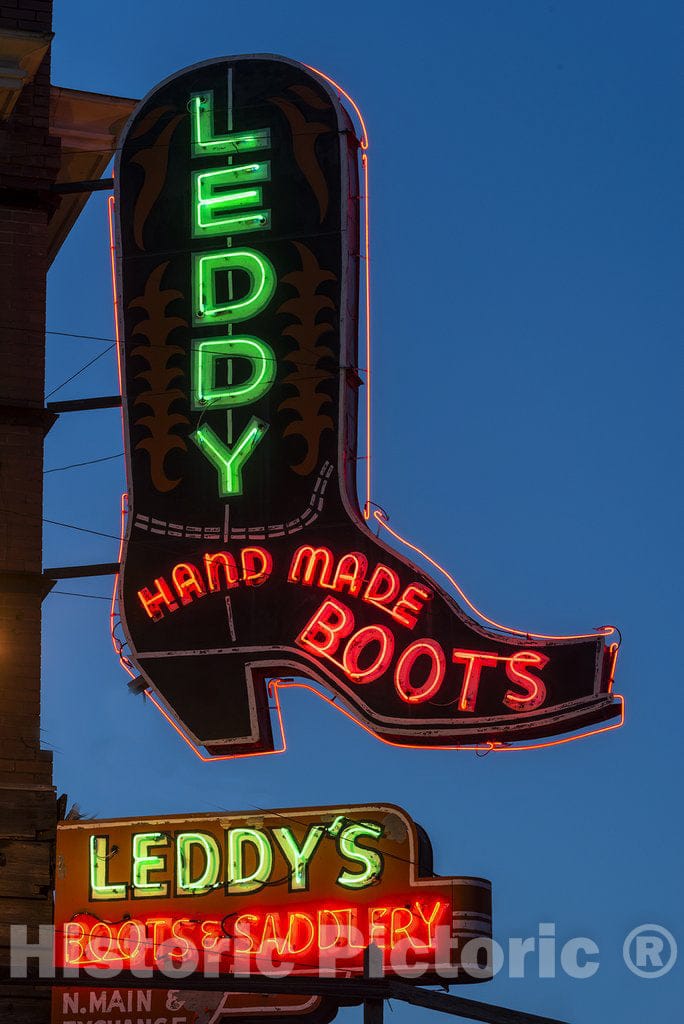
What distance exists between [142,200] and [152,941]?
800cm

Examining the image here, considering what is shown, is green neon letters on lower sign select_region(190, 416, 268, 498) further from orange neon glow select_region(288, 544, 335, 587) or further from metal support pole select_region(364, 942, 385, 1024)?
metal support pole select_region(364, 942, 385, 1024)

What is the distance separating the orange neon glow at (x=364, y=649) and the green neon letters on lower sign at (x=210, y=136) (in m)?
5.55

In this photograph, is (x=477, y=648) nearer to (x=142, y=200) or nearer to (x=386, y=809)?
(x=386, y=809)

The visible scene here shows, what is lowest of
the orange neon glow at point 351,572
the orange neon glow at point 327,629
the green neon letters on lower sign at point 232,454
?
the orange neon glow at point 327,629

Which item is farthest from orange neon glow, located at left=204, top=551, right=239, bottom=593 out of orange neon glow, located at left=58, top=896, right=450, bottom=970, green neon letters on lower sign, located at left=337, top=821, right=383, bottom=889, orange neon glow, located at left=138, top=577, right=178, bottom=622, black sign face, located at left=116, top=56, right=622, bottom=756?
orange neon glow, located at left=58, top=896, right=450, bottom=970

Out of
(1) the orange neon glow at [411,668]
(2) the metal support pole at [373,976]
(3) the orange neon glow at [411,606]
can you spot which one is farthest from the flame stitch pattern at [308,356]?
(2) the metal support pole at [373,976]

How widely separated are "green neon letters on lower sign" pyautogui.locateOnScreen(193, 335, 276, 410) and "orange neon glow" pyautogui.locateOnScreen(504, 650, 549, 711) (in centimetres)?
395

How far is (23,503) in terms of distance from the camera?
19453 mm

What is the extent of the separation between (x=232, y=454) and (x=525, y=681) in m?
3.92

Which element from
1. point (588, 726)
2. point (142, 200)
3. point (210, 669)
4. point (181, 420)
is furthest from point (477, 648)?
point (142, 200)

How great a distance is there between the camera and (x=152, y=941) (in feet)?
58.7

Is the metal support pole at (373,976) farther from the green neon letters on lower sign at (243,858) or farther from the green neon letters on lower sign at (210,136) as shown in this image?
the green neon letters on lower sign at (210,136)

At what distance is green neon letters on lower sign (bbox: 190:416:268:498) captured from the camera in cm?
2000

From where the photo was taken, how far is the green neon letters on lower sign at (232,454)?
20000mm
